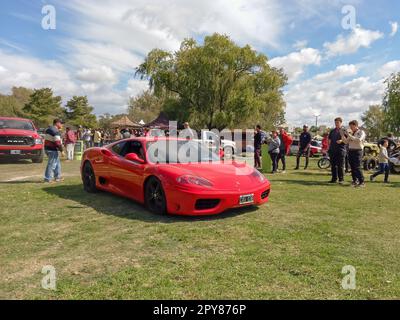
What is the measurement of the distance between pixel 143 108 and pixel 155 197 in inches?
3113

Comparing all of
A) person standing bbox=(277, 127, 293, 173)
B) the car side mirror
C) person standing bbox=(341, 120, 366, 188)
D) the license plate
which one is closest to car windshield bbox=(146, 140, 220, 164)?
the car side mirror

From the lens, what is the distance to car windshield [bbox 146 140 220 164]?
601cm

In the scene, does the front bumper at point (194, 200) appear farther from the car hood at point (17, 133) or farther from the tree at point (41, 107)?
the tree at point (41, 107)

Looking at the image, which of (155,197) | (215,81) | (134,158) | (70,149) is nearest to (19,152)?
(70,149)

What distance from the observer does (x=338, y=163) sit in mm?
9758

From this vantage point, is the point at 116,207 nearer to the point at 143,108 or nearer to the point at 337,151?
the point at 337,151

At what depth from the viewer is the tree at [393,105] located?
33.9 meters

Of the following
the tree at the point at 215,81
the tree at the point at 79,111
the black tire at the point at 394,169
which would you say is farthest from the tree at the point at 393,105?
the tree at the point at 79,111

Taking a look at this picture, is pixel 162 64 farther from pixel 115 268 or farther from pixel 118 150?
pixel 115 268

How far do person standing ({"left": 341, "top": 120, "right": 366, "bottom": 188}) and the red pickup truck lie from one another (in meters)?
11.6

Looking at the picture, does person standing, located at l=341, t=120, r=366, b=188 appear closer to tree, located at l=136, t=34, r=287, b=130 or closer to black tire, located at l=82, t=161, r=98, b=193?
black tire, located at l=82, t=161, r=98, b=193

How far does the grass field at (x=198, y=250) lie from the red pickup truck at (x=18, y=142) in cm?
770

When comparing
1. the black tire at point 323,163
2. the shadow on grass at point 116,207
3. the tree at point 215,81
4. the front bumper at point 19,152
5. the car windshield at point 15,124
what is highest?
the tree at point 215,81
